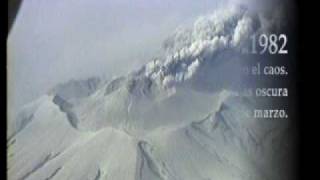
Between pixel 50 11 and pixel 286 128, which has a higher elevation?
pixel 50 11

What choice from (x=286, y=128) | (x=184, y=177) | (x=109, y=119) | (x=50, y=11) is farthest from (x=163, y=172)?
(x=50, y=11)

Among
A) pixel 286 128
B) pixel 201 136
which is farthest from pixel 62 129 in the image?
pixel 286 128

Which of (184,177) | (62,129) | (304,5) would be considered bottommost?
(184,177)

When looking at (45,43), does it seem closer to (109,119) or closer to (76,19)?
(76,19)

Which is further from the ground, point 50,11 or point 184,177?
point 50,11

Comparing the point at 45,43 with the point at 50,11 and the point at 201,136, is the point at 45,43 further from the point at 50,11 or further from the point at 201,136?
the point at 201,136
